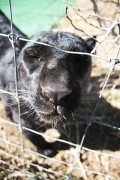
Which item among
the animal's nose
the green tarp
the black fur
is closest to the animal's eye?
the black fur

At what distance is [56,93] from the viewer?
147 cm

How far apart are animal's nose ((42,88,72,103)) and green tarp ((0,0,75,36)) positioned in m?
2.52

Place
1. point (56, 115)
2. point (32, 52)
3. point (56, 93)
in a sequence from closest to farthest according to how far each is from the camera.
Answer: point (56, 93) < point (56, 115) < point (32, 52)

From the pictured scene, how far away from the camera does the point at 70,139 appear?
2564 mm

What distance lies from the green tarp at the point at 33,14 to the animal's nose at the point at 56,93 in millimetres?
2523

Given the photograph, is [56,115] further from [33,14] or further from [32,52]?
[33,14]

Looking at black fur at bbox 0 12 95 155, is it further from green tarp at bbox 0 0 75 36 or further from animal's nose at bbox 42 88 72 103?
green tarp at bbox 0 0 75 36

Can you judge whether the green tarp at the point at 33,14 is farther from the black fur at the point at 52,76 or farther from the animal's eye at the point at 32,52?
the animal's eye at the point at 32,52

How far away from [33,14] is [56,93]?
2.92 metres

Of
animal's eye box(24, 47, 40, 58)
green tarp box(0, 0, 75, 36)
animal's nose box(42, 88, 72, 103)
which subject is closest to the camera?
animal's nose box(42, 88, 72, 103)

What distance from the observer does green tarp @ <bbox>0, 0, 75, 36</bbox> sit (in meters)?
3.94

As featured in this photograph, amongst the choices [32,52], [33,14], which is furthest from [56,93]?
[33,14]

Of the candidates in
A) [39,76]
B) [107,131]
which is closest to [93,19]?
[107,131]

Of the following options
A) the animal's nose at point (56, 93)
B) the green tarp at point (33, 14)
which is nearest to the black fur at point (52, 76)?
the animal's nose at point (56, 93)
